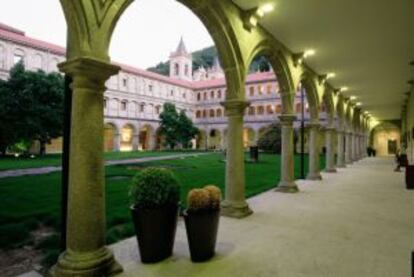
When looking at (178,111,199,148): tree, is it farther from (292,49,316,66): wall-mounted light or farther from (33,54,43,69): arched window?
(292,49,316,66): wall-mounted light

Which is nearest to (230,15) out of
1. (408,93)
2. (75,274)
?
(75,274)

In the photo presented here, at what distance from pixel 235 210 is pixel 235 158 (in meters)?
1.08

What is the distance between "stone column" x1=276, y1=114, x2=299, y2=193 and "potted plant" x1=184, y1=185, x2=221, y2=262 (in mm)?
5806

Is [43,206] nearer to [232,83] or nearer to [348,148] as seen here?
[232,83]

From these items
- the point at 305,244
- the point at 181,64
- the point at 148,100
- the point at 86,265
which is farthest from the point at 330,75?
the point at 181,64

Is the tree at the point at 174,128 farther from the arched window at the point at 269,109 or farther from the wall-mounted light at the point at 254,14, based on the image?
the wall-mounted light at the point at 254,14

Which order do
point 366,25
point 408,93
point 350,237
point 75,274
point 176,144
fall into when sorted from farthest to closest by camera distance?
point 176,144 → point 408,93 → point 366,25 → point 350,237 → point 75,274

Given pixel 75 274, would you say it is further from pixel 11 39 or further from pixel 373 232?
pixel 11 39

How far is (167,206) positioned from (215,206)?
2.15ft

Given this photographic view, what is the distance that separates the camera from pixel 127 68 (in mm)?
45938

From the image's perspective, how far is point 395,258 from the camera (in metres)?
4.06

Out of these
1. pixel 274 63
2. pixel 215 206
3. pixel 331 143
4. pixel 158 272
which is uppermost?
pixel 274 63

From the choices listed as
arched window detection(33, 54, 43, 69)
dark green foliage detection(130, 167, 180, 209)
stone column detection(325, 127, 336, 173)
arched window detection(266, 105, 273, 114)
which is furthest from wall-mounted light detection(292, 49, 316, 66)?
arched window detection(266, 105, 273, 114)

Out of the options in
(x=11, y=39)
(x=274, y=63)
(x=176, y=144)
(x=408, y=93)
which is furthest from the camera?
(x=176, y=144)
